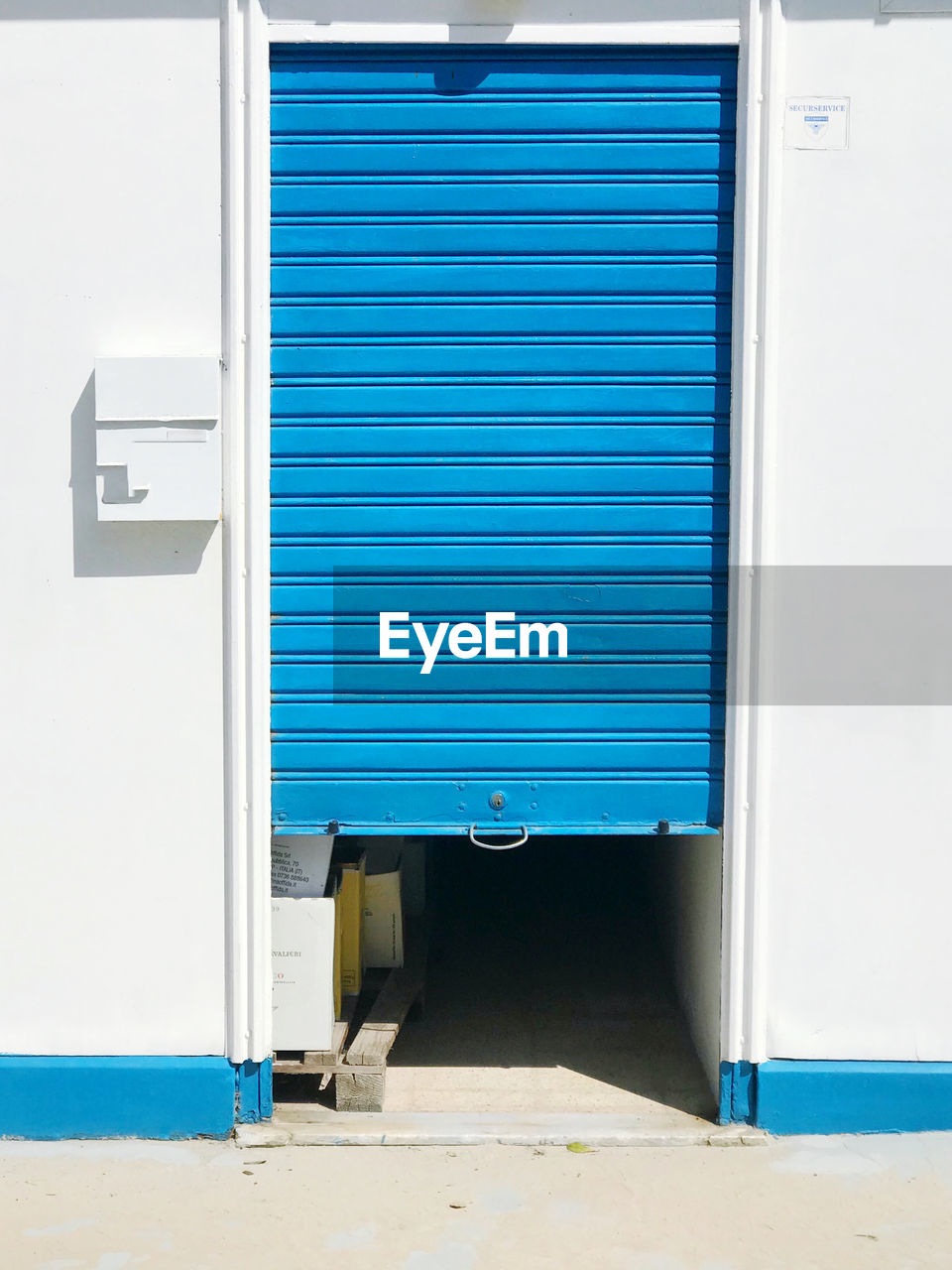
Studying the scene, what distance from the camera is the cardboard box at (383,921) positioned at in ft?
16.8

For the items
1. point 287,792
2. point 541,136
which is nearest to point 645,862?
point 287,792

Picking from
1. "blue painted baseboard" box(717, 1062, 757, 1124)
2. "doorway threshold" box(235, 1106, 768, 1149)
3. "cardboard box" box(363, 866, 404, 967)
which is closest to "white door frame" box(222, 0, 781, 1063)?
"blue painted baseboard" box(717, 1062, 757, 1124)

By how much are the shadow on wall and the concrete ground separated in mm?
2105

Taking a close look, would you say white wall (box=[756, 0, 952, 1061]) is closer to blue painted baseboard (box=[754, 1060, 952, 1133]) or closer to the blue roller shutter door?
blue painted baseboard (box=[754, 1060, 952, 1133])

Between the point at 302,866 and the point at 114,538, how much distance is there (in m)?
1.46

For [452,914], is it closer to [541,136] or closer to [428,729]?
[428,729]

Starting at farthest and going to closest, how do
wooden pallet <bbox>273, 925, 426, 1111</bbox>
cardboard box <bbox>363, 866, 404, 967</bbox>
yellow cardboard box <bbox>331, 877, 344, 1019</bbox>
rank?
cardboard box <bbox>363, 866, 404, 967</bbox> → yellow cardboard box <bbox>331, 877, 344, 1019</bbox> → wooden pallet <bbox>273, 925, 426, 1111</bbox>

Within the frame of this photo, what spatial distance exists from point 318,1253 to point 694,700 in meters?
2.24

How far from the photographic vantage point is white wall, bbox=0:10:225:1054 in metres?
4.14

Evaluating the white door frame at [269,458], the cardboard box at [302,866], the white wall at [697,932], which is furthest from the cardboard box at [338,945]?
the white wall at [697,932]

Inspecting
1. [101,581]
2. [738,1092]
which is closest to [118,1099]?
[101,581]

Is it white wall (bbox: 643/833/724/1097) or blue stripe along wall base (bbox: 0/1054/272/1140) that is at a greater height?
white wall (bbox: 643/833/724/1097)

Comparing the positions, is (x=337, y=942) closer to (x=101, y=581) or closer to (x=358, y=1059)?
(x=358, y=1059)

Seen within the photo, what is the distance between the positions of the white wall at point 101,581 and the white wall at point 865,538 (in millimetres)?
2082
